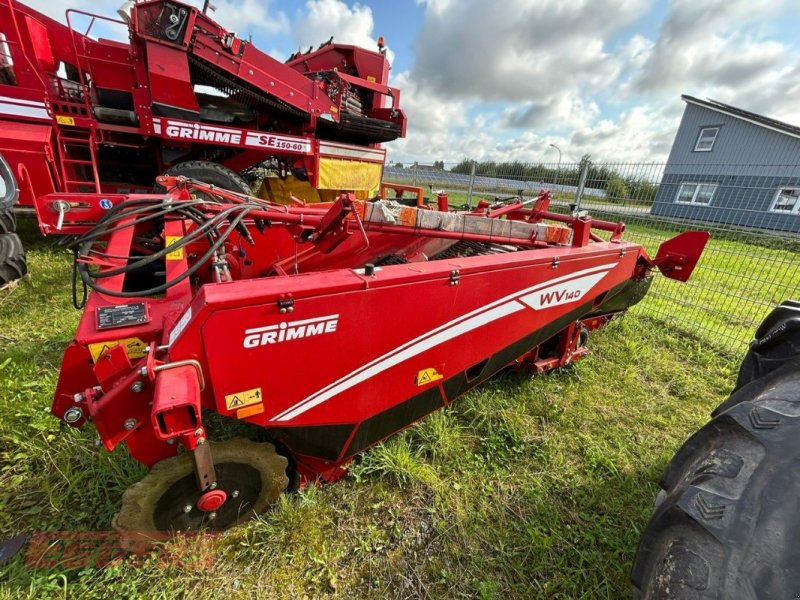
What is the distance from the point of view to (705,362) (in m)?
3.64

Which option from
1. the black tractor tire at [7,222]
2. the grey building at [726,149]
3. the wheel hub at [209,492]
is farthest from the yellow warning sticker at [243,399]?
the grey building at [726,149]

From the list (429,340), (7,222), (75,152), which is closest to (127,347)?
(429,340)

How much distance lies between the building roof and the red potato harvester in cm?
1886

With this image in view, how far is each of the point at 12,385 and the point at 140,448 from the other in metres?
1.75

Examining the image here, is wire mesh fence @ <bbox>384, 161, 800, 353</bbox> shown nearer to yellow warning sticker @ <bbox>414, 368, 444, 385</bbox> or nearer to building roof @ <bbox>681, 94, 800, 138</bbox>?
yellow warning sticker @ <bbox>414, 368, 444, 385</bbox>

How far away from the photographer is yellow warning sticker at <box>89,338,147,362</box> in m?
1.42

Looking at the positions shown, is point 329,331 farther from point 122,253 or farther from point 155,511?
point 122,253

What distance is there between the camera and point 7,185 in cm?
312

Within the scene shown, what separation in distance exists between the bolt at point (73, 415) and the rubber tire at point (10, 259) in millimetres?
3681

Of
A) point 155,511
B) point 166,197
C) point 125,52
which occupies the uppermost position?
point 125,52

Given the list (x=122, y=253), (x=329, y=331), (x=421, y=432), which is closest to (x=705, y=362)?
(x=421, y=432)

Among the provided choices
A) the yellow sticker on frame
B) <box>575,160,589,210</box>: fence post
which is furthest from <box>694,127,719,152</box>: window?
the yellow sticker on frame

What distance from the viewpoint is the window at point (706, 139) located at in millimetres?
16752

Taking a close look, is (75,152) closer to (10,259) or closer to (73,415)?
(10,259)
